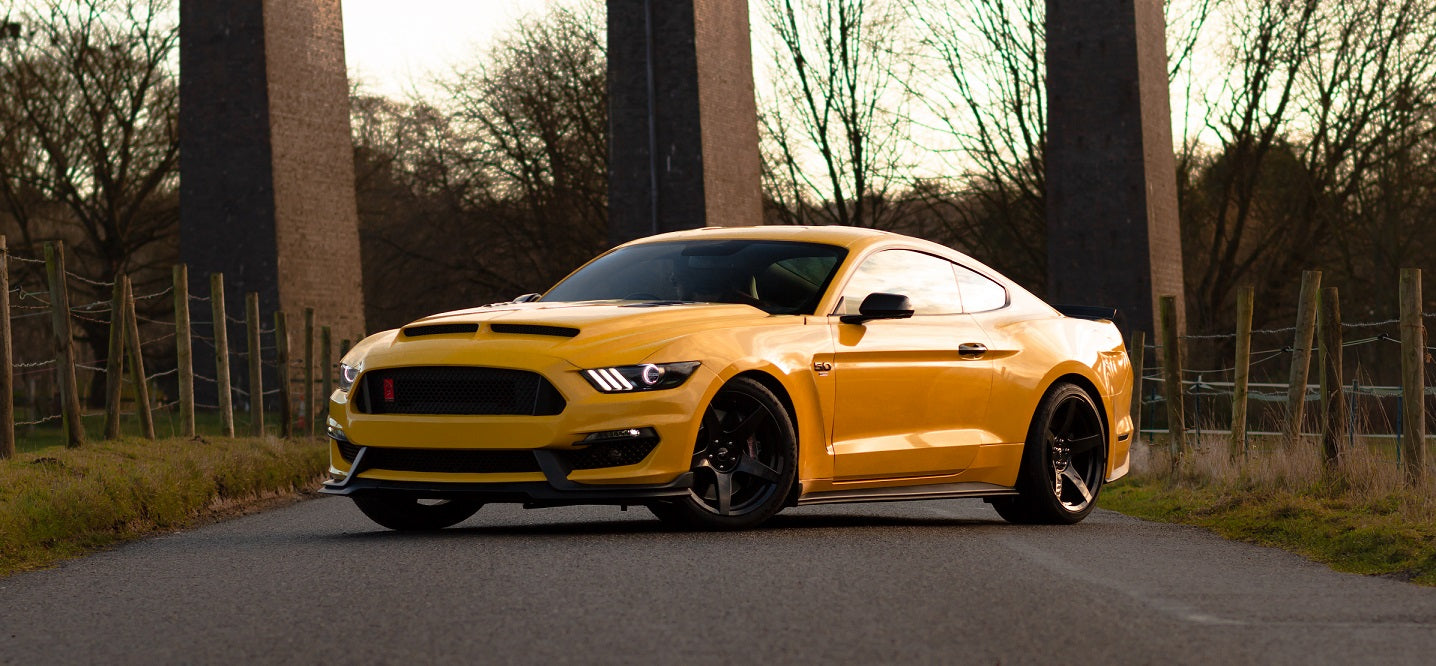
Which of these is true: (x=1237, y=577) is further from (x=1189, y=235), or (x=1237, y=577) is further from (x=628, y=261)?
(x=1189, y=235)

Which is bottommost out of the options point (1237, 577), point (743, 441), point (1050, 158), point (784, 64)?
point (1237, 577)

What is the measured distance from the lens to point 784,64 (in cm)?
3834

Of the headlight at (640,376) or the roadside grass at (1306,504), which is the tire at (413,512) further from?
the roadside grass at (1306,504)

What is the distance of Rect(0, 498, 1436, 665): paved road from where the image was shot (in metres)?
A: 5.68

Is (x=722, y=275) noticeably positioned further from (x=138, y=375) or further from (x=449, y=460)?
(x=138, y=375)

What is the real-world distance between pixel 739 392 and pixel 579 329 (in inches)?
32.3

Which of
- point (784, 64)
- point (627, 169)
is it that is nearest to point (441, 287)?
point (784, 64)

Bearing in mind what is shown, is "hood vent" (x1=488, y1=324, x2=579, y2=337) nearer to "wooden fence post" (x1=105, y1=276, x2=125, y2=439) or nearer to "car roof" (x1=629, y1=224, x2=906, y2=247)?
"car roof" (x1=629, y1=224, x2=906, y2=247)

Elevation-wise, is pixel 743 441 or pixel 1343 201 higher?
pixel 1343 201

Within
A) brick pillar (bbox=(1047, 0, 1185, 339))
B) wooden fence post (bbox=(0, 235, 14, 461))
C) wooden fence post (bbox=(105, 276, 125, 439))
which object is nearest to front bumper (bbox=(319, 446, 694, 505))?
wooden fence post (bbox=(0, 235, 14, 461))

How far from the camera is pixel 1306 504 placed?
1110cm

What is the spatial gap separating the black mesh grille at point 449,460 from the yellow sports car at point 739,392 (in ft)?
0.03

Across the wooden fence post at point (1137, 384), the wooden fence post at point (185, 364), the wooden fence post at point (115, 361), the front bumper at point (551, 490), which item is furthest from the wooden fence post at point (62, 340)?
the wooden fence post at point (1137, 384)

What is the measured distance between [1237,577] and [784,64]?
102ft
